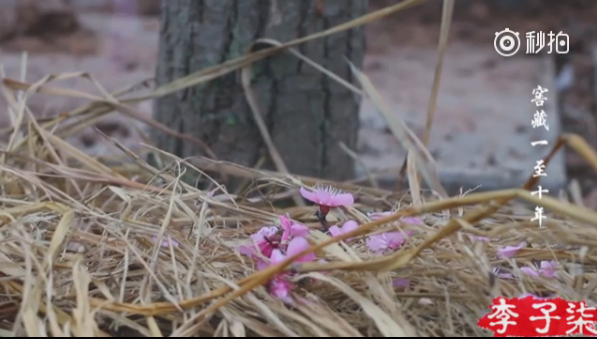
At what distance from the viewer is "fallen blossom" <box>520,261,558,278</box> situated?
631mm

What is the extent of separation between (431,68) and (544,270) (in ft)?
7.46

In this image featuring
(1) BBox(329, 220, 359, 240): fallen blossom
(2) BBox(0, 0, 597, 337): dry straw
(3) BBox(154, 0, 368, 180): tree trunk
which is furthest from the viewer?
(3) BBox(154, 0, 368, 180): tree trunk

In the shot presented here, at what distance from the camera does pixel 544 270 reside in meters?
0.65

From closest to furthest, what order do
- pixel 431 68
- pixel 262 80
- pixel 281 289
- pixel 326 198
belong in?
pixel 281 289 < pixel 326 198 < pixel 262 80 < pixel 431 68

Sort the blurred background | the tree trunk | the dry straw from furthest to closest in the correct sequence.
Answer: the blurred background < the tree trunk < the dry straw

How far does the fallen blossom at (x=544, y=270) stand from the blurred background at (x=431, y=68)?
744mm

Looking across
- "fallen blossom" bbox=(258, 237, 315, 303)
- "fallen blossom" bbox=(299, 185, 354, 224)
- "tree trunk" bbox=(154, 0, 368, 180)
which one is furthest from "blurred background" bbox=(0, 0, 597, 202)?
"fallen blossom" bbox=(258, 237, 315, 303)

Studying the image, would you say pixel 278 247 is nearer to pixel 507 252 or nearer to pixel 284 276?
pixel 284 276

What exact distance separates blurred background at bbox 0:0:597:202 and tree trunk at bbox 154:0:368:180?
14cm

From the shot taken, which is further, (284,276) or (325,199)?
(325,199)

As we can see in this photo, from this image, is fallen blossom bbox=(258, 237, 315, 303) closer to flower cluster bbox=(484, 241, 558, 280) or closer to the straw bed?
the straw bed

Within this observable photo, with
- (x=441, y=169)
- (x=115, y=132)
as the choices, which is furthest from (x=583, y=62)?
(x=115, y=132)

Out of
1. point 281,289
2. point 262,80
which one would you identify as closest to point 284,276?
point 281,289

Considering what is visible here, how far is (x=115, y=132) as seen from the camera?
78.1 inches
